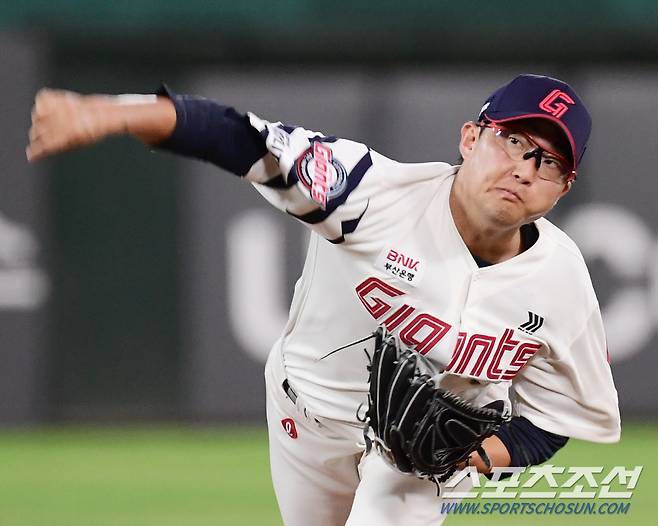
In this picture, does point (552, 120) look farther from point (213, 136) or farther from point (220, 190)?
point (220, 190)

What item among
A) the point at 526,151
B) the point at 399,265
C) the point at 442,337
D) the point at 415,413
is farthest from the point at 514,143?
the point at 415,413

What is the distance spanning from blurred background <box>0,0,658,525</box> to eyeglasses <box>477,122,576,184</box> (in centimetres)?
459

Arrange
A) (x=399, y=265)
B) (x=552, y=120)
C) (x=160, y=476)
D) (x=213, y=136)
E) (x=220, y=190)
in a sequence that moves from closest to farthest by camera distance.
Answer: (x=213, y=136), (x=552, y=120), (x=399, y=265), (x=160, y=476), (x=220, y=190)

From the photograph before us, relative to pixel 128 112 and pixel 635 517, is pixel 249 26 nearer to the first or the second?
pixel 635 517

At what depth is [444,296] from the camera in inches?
134

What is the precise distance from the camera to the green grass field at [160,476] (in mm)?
5793

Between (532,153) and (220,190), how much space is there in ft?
16.0

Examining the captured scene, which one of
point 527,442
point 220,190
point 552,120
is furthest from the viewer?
point 220,190

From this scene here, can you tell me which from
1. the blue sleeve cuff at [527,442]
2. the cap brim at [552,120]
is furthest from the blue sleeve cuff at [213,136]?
the blue sleeve cuff at [527,442]

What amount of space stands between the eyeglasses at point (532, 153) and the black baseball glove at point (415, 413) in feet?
1.89

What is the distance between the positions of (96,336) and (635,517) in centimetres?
374

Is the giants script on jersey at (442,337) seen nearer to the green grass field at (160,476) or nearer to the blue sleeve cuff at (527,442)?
the blue sleeve cuff at (527,442)

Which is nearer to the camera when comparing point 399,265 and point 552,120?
point 552,120

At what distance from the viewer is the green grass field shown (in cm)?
579
